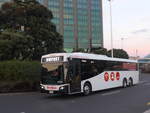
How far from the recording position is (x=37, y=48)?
87.2 ft

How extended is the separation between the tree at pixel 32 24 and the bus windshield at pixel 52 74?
1180 centimetres

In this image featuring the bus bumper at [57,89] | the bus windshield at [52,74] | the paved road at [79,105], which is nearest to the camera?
the paved road at [79,105]

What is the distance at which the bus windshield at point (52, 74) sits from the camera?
13805 mm

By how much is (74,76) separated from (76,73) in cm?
31

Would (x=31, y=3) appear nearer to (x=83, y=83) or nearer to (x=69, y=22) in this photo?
(x=83, y=83)

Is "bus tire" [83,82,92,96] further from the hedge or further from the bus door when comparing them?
the hedge

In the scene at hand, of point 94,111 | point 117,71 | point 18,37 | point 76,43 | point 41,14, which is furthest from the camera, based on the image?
point 76,43

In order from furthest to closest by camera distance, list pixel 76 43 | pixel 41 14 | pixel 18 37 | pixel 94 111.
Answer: pixel 76 43 → pixel 41 14 → pixel 18 37 → pixel 94 111

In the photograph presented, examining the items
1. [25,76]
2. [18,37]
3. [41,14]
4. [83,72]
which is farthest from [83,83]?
[41,14]

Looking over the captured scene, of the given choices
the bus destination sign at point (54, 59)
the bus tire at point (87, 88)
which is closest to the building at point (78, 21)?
the bus tire at point (87, 88)

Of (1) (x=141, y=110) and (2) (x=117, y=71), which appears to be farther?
(2) (x=117, y=71)

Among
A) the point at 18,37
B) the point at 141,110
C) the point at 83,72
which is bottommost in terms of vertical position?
the point at 141,110

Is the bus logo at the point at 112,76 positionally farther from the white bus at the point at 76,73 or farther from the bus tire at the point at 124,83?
the bus tire at the point at 124,83

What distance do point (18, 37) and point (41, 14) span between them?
6.24 m
